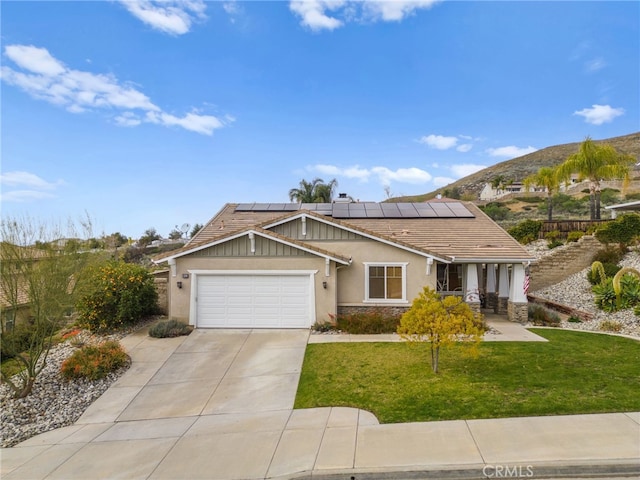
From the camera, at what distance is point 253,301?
513 inches

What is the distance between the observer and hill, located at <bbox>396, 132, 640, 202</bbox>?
9438 cm

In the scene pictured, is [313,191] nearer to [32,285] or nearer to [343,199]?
[343,199]

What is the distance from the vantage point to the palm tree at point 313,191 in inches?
1517

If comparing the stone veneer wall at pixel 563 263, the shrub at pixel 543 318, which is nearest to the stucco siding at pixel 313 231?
the shrub at pixel 543 318

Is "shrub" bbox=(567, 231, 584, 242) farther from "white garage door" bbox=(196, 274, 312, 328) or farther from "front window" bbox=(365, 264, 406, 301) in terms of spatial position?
"white garage door" bbox=(196, 274, 312, 328)

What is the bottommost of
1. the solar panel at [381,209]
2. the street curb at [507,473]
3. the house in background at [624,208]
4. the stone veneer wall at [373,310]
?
the street curb at [507,473]

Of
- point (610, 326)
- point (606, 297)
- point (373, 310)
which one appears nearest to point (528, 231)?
point (606, 297)

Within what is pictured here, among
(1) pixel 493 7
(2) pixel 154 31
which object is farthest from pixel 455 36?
(2) pixel 154 31

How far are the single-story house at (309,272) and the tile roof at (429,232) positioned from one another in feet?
0.22

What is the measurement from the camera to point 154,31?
16.1 meters

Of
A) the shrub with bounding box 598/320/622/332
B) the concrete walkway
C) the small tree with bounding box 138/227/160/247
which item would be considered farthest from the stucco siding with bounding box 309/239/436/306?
the small tree with bounding box 138/227/160/247

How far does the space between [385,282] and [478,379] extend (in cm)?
592

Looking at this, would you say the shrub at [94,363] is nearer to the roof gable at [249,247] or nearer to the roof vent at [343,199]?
the roof gable at [249,247]

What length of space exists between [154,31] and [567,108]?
3611cm
